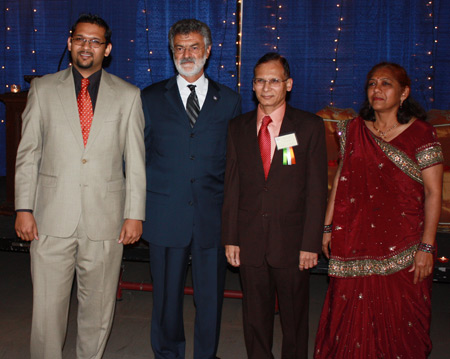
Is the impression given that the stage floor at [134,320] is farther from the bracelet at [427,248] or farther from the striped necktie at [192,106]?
the striped necktie at [192,106]

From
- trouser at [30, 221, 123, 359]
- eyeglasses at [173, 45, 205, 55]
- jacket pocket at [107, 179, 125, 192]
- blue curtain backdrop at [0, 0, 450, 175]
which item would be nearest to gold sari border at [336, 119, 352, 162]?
eyeglasses at [173, 45, 205, 55]

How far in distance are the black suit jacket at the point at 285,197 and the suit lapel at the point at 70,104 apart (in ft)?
2.51

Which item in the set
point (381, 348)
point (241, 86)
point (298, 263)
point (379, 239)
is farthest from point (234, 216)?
point (241, 86)

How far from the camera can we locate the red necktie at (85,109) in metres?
2.18

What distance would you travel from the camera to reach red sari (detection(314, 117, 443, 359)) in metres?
2.20

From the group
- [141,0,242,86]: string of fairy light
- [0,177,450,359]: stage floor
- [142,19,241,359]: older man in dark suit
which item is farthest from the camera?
[141,0,242,86]: string of fairy light

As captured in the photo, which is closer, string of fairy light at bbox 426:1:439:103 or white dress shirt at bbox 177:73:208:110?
white dress shirt at bbox 177:73:208:110

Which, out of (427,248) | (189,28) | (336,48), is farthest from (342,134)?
(336,48)

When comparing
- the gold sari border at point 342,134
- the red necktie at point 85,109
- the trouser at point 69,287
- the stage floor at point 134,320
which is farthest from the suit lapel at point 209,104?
the stage floor at point 134,320

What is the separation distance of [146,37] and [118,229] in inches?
157

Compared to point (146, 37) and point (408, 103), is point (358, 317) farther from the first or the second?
point (146, 37)

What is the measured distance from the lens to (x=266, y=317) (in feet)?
7.57

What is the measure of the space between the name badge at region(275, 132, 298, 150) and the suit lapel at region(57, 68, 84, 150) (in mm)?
915

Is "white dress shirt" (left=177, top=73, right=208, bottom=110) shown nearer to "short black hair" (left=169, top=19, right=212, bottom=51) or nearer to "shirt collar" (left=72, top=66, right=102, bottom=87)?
"short black hair" (left=169, top=19, right=212, bottom=51)
